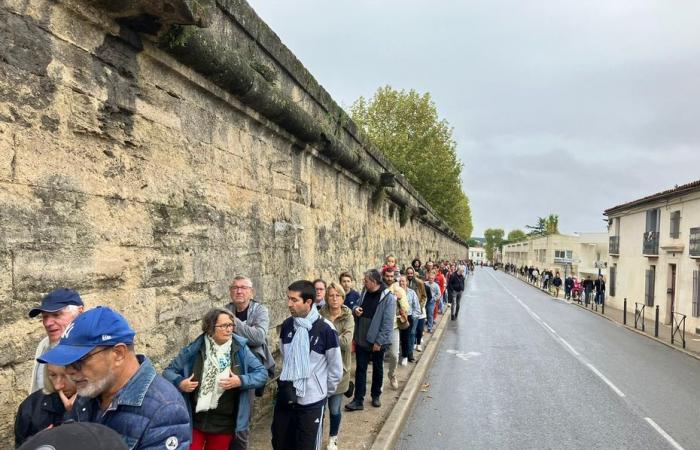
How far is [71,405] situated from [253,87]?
3529 mm

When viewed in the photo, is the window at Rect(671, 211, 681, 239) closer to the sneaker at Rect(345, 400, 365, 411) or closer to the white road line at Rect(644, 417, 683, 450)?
the white road line at Rect(644, 417, 683, 450)

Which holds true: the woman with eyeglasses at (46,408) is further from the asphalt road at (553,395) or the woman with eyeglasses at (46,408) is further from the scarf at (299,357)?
the asphalt road at (553,395)

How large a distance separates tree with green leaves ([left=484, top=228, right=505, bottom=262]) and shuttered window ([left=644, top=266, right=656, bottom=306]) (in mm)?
137116

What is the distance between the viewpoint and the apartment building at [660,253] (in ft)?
67.2

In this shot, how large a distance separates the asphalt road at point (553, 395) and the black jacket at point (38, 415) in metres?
4.41

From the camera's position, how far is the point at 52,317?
2615 mm

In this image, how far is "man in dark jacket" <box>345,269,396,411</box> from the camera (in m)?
6.72

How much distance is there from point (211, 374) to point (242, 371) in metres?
0.23

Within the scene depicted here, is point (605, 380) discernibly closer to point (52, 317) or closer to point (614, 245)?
point (52, 317)

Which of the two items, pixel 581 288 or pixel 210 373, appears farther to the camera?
pixel 581 288

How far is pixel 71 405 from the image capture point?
229 cm

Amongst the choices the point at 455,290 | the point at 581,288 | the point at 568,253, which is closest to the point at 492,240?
the point at 568,253

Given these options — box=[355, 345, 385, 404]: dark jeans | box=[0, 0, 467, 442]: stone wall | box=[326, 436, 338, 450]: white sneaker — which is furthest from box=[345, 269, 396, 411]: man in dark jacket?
box=[326, 436, 338, 450]: white sneaker

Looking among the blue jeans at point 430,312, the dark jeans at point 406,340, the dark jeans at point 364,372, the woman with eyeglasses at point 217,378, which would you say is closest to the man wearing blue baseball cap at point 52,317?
the woman with eyeglasses at point 217,378
